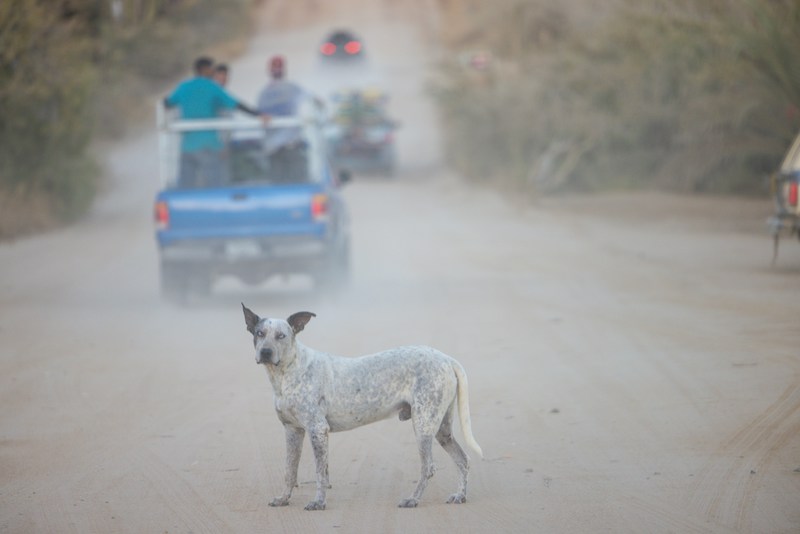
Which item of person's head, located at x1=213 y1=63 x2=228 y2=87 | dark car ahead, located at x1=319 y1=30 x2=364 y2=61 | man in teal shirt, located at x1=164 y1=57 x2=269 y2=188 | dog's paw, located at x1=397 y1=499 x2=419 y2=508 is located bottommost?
dog's paw, located at x1=397 y1=499 x2=419 y2=508

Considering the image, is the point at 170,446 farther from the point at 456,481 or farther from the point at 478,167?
the point at 478,167

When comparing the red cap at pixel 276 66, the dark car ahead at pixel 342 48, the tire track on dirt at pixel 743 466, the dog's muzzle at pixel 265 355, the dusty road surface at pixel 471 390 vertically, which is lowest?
the dusty road surface at pixel 471 390

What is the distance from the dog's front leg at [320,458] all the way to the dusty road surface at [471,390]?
0.07 meters

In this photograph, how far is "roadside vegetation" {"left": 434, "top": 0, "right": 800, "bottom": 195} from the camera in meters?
24.5

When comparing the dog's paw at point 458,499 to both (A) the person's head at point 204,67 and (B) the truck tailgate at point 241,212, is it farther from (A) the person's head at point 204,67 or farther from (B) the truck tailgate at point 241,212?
(A) the person's head at point 204,67

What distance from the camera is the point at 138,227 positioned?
28766 mm

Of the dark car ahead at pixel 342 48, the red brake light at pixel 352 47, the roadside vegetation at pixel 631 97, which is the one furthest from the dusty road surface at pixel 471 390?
the red brake light at pixel 352 47

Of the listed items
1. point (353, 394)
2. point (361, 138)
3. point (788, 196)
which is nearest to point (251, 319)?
point (353, 394)

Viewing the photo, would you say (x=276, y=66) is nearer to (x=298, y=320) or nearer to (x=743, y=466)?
(x=298, y=320)

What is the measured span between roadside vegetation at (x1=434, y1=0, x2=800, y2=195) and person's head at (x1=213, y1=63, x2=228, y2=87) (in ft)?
28.5

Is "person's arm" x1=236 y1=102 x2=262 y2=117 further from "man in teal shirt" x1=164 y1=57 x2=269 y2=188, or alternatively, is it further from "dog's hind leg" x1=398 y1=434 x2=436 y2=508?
"dog's hind leg" x1=398 y1=434 x2=436 y2=508

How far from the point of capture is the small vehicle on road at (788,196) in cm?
1628

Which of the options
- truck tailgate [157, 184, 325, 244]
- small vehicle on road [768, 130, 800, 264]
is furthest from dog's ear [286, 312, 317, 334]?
small vehicle on road [768, 130, 800, 264]

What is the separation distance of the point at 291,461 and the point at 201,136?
9.39m
